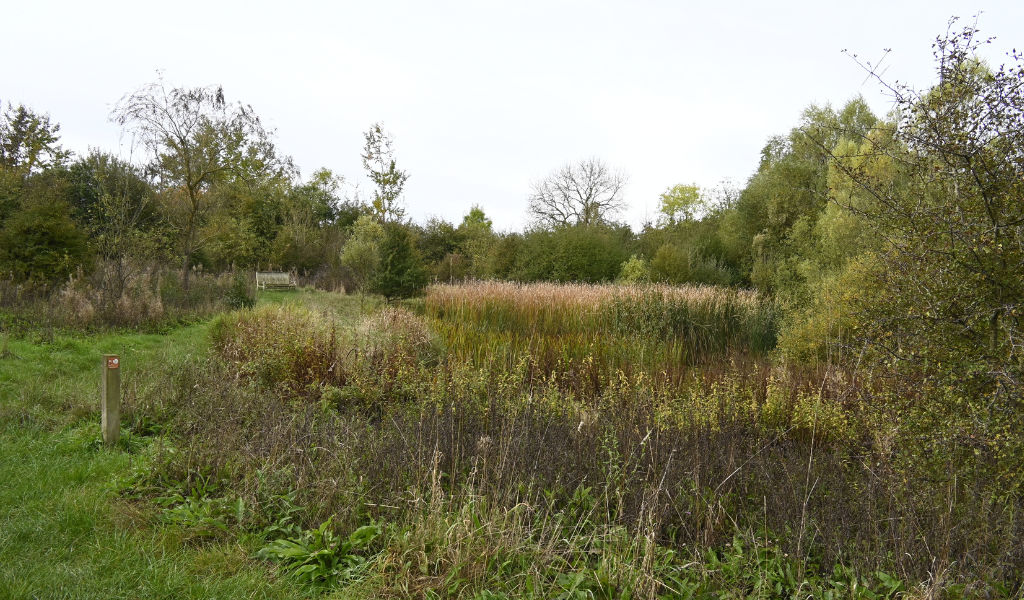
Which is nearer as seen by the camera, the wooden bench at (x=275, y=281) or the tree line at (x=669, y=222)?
the tree line at (x=669, y=222)

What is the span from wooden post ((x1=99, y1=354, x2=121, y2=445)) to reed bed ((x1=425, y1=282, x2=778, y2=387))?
331cm

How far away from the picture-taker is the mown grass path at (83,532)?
2488mm

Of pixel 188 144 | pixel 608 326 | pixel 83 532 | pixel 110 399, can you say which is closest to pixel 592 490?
pixel 83 532

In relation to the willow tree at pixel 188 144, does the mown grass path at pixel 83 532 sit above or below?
below

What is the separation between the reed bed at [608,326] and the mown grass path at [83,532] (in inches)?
142

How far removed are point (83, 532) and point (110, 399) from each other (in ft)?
4.77

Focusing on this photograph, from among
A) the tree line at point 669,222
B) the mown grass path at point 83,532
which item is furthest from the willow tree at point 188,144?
the mown grass path at point 83,532

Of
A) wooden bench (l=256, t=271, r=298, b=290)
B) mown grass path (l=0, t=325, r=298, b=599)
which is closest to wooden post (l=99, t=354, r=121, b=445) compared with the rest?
mown grass path (l=0, t=325, r=298, b=599)

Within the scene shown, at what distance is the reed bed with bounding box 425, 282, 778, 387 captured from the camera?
277 inches

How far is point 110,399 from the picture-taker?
164 inches

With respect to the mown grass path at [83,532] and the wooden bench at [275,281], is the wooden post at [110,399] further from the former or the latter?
the wooden bench at [275,281]

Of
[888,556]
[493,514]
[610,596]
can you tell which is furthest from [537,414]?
[888,556]

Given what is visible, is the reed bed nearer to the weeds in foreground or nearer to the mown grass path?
the weeds in foreground

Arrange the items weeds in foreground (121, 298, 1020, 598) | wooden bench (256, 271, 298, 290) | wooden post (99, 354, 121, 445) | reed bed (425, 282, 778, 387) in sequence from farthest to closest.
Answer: wooden bench (256, 271, 298, 290) → reed bed (425, 282, 778, 387) → wooden post (99, 354, 121, 445) → weeds in foreground (121, 298, 1020, 598)
